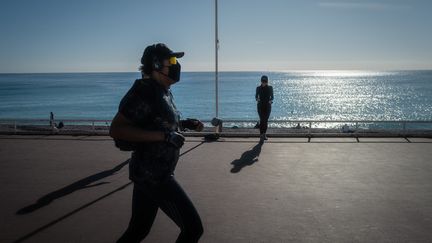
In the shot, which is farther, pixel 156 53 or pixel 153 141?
pixel 156 53

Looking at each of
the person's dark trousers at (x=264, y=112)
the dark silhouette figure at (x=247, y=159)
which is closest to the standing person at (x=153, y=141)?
the dark silhouette figure at (x=247, y=159)

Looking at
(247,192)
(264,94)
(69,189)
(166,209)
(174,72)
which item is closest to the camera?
(166,209)

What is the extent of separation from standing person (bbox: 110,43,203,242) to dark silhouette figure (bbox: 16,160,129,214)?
342cm

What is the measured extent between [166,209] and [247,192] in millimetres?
3755

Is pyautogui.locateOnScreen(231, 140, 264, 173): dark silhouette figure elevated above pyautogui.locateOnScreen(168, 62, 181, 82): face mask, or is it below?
below

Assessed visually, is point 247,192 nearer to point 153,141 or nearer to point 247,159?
point 247,159

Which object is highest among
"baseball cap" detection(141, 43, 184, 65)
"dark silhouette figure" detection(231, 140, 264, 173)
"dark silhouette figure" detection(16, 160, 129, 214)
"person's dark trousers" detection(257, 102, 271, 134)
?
"baseball cap" detection(141, 43, 184, 65)

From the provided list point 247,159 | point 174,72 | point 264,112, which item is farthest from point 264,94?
point 174,72

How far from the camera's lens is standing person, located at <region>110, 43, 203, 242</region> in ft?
9.64

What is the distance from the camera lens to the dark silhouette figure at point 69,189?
6.06 meters

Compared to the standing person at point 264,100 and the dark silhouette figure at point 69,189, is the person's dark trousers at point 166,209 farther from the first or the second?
the standing person at point 264,100

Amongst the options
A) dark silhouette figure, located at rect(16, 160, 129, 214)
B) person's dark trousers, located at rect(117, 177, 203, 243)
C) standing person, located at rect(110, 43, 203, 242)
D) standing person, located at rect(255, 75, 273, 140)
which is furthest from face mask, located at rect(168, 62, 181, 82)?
standing person, located at rect(255, 75, 273, 140)

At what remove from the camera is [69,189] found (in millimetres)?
6977

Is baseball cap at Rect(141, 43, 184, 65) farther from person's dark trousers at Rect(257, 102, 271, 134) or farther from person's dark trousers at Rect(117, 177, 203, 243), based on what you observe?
person's dark trousers at Rect(257, 102, 271, 134)
